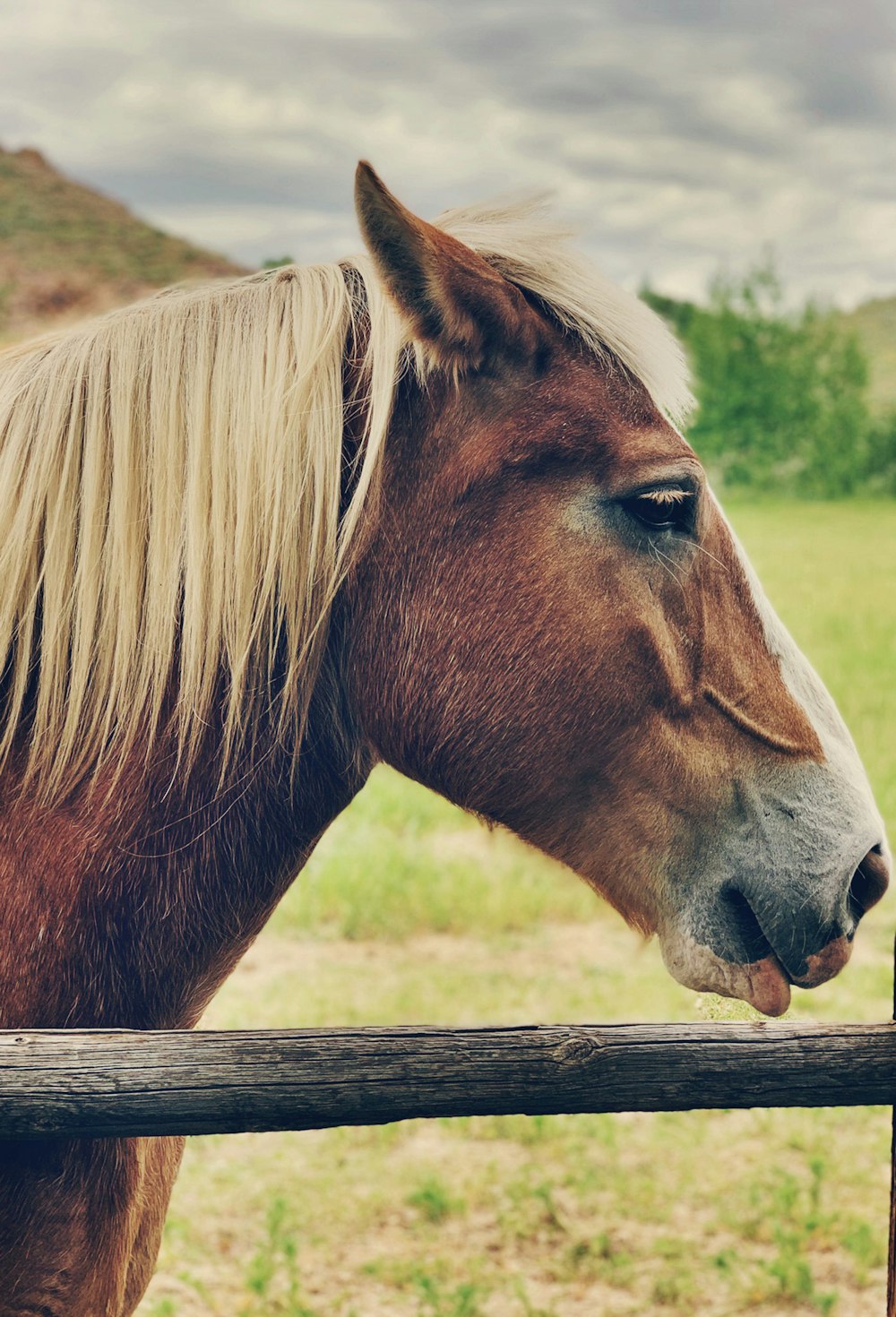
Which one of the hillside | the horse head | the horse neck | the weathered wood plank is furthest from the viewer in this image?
the hillside

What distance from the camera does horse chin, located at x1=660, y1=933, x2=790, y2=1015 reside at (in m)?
1.66

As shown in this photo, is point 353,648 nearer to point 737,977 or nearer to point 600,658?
point 600,658

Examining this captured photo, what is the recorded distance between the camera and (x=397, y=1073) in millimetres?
1357

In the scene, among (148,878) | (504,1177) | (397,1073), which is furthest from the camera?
(504,1177)

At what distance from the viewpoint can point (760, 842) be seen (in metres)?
1.62

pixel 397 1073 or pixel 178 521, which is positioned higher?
pixel 178 521

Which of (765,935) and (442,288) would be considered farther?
(765,935)

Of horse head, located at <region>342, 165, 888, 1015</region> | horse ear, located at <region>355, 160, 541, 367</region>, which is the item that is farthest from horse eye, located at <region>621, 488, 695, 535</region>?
horse ear, located at <region>355, 160, 541, 367</region>

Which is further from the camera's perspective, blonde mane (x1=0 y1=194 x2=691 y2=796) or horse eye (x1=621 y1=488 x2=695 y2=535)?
horse eye (x1=621 y1=488 x2=695 y2=535)

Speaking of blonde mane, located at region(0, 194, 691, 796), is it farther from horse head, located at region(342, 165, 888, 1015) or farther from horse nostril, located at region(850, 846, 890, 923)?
horse nostril, located at region(850, 846, 890, 923)

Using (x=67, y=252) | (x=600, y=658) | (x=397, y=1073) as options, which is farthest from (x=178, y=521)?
(x=67, y=252)

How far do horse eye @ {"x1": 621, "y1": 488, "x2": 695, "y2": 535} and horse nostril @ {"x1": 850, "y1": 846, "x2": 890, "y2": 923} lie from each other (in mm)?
609

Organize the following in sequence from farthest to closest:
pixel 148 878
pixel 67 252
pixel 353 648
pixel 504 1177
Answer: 1. pixel 67 252
2. pixel 504 1177
3. pixel 353 648
4. pixel 148 878

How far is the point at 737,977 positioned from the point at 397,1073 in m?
0.62
